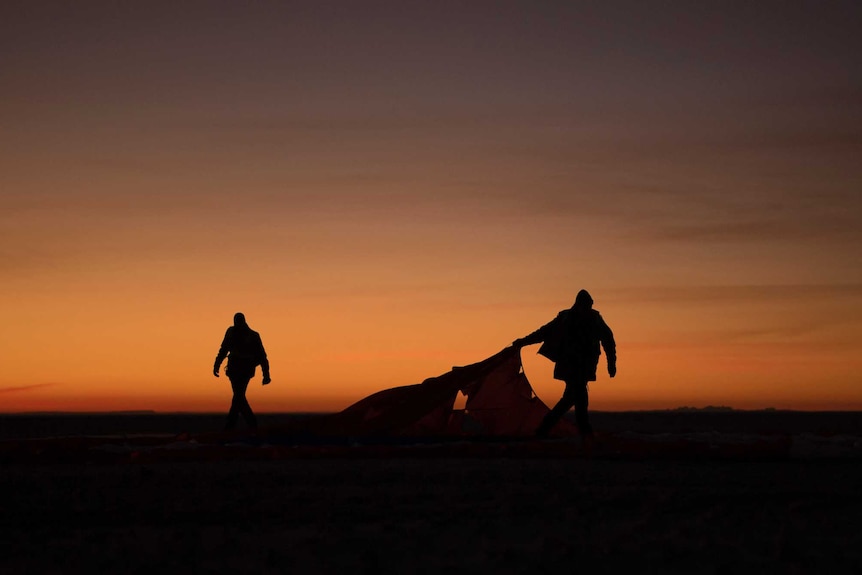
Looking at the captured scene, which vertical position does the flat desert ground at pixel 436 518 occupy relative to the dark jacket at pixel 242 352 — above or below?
below

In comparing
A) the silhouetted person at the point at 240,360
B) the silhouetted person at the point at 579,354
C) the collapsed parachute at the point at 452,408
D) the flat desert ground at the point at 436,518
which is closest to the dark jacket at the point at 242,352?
A: the silhouetted person at the point at 240,360

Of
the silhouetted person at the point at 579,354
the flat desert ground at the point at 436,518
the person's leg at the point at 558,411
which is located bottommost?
the flat desert ground at the point at 436,518

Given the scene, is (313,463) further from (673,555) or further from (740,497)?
(673,555)

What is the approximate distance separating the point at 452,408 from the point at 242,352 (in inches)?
155

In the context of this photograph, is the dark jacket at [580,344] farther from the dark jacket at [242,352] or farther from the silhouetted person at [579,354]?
the dark jacket at [242,352]

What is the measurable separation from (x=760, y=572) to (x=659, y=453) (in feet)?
27.3

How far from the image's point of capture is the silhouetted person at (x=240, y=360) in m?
20.8

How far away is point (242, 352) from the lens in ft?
68.1

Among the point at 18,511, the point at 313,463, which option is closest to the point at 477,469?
the point at 313,463

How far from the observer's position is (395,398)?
18.8 m

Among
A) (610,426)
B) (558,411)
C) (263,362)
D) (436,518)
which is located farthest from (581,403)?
(610,426)

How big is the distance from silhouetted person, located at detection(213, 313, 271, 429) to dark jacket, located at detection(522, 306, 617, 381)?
601 centimetres

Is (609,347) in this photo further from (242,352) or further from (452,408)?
(242,352)

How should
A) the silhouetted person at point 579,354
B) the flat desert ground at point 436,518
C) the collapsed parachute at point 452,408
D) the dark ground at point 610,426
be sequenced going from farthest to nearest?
1. the dark ground at point 610,426
2. the collapsed parachute at point 452,408
3. the silhouetted person at point 579,354
4. the flat desert ground at point 436,518
